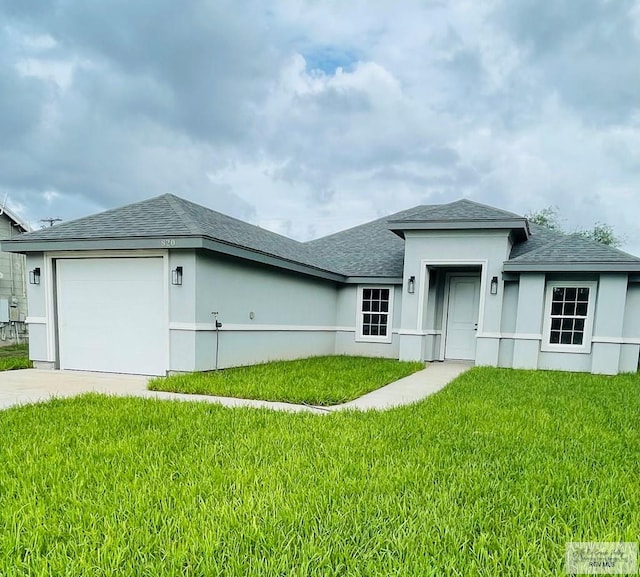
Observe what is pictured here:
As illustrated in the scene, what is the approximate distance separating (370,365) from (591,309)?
5.54 m

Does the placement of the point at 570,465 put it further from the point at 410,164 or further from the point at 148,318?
the point at 410,164

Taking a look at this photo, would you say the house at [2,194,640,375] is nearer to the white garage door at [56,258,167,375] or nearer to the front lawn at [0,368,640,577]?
the white garage door at [56,258,167,375]

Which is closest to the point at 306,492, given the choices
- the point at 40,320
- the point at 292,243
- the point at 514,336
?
the point at 40,320

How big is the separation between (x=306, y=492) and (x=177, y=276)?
5.57 metres

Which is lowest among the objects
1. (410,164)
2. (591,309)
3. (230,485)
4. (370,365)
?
(370,365)

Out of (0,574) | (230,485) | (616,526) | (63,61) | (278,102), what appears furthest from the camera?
(278,102)

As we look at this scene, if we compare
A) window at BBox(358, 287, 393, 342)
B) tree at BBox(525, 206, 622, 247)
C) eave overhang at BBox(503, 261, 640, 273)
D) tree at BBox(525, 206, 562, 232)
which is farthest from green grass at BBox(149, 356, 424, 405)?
tree at BBox(525, 206, 622, 247)

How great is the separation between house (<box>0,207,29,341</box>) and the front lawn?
13548 millimetres

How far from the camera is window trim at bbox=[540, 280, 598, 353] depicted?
9734 mm

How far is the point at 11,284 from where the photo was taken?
53.9ft

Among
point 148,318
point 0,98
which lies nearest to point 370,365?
point 148,318

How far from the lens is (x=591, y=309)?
31.9ft

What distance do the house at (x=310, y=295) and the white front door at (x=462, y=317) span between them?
1.2 inches

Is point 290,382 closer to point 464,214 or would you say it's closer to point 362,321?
point 362,321
